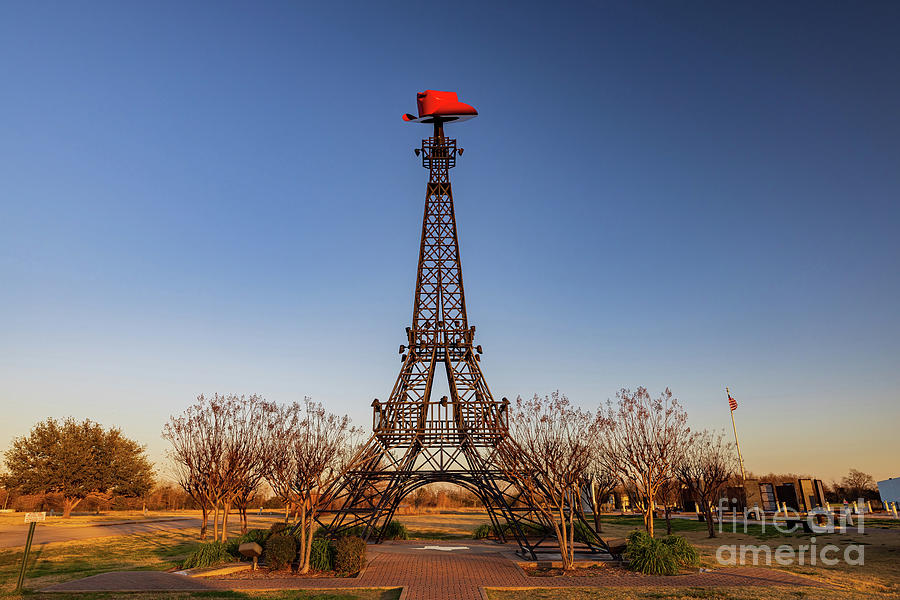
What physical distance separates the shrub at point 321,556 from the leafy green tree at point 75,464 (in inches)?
A: 1695

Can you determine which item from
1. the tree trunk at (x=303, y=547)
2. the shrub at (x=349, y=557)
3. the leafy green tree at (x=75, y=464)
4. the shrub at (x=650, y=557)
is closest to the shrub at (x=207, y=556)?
the tree trunk at (x=303, y=547)

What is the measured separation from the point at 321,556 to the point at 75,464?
143 ft

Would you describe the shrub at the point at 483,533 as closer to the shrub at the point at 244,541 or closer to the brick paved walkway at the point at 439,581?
the brick paved walkway at the point at 439,581

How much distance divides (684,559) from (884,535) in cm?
1699

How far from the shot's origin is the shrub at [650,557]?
16438 mm

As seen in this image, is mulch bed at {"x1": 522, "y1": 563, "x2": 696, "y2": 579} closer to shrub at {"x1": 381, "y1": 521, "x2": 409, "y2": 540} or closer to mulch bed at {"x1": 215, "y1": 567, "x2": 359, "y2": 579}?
mulch bed at {"x1": 215, "y1": 567, "x2": 359, "y2": 579}

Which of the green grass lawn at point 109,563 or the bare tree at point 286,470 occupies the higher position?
the bare tree at point 286,470

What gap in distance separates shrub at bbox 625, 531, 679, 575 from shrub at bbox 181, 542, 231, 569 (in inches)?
569

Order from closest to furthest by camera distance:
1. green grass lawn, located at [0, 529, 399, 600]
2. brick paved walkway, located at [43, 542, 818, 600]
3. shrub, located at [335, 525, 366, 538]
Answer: green grass lawn, located at [0, 529, 399, 600] → brick paved walkway, located at [43, 542, 818, 600] → shrub, located at [335, 525, 366, 538]

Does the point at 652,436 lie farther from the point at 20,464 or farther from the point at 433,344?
the point at 20,464

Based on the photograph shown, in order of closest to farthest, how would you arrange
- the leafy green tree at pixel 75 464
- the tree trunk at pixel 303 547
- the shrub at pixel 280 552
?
the tree trunk at pixel 303 547 < the shrub at pixel 280 552 < the leafy green tree at pixel 75 464

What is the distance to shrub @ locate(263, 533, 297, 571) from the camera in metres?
17.5

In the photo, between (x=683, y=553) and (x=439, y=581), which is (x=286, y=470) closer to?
(x=439, y=581)

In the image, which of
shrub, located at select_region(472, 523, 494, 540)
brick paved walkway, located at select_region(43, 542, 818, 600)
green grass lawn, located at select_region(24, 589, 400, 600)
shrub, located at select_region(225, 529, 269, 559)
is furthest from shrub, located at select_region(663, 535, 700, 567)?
shrub, located at select_region(225, 529, 269, 559)
